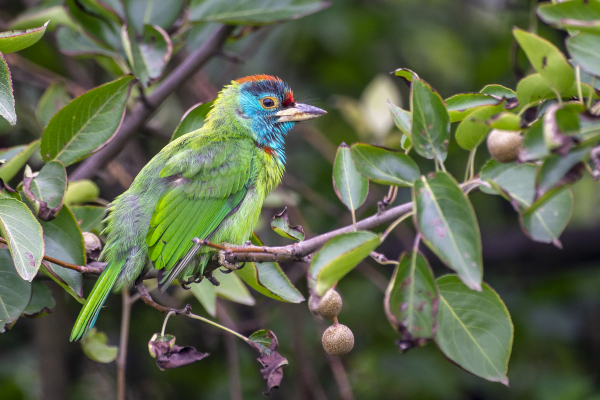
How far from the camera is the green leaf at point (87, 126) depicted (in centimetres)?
231

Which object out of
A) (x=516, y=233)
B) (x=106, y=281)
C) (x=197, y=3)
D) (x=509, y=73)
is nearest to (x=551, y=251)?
(x=516, y=233)

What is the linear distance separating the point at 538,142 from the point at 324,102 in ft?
12.9

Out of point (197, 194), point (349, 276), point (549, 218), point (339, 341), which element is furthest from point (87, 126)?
point (349, 276)

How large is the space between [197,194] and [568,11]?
1710 mm

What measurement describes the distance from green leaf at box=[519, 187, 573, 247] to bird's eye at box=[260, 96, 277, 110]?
2034 mm

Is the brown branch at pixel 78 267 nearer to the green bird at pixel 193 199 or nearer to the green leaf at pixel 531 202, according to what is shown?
the green bird at pixel 193 199

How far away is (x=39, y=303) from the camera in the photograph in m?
2.19

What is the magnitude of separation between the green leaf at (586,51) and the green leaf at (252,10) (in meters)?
1.76

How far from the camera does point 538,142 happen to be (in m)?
1.33

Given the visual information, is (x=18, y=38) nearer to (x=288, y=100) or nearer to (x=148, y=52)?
(x=148, y=52)

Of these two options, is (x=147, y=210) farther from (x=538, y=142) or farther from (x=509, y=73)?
(x=509, y=73)

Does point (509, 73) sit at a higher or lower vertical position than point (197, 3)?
lower

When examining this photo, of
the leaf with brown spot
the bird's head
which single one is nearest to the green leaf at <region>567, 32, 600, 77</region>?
the leaf with brown spot

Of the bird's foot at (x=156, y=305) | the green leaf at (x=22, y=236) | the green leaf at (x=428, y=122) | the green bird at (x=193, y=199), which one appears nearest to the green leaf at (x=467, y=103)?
the green leaf at (x=428, y=122)
